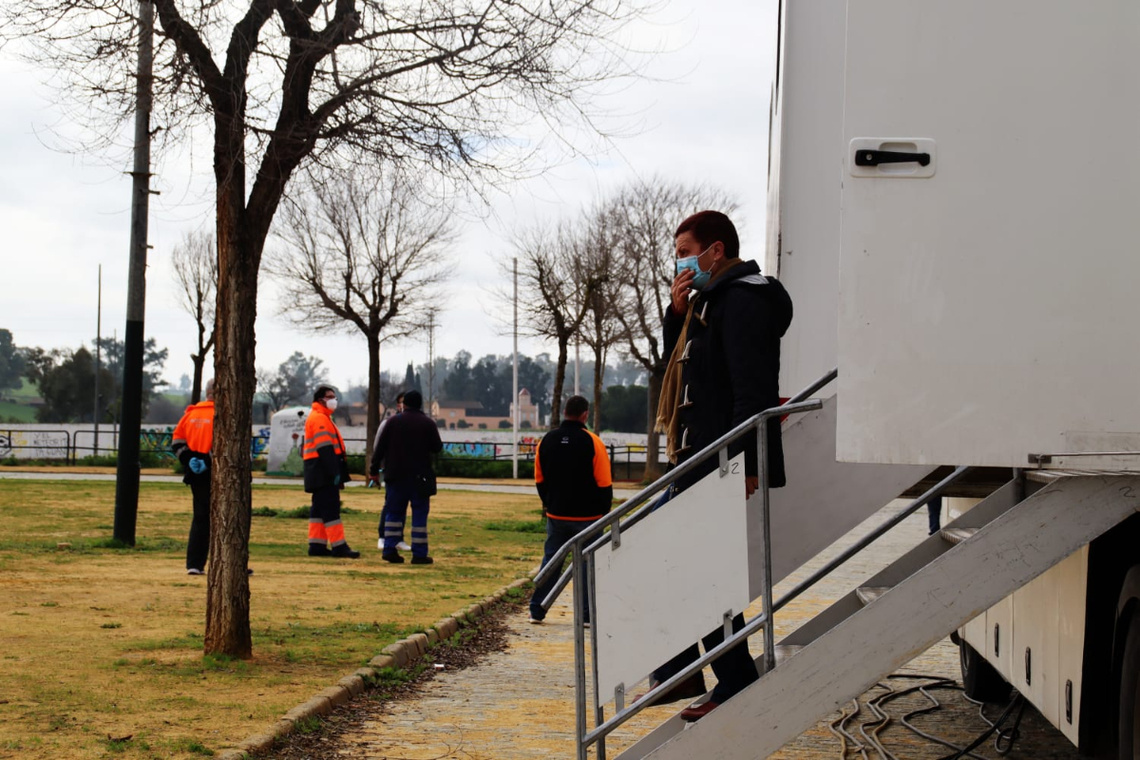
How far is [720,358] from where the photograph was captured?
4.90 meters

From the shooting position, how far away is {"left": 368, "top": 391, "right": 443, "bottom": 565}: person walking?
14141mm

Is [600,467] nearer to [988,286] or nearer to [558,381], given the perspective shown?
[988,286]

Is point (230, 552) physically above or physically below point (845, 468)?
below

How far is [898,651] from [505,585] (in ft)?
30.6

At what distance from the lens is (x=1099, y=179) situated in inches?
140

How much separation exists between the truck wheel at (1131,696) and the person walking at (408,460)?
34.5 feet

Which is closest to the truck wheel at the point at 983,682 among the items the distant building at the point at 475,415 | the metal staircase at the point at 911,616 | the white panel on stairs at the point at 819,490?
the white panel on stairs at the point at 819,490

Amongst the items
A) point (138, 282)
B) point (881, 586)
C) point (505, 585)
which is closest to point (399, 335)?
point (138, 282)

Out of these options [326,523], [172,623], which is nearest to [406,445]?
[326,523]

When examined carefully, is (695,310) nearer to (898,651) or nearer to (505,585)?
(898,651)

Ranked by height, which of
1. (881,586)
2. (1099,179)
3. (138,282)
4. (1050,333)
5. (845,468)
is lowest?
(881,586)

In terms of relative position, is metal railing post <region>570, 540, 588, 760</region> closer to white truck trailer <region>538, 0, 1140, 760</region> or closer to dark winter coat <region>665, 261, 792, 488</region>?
dark winter coat <region>665, 261, 792, 488</region>

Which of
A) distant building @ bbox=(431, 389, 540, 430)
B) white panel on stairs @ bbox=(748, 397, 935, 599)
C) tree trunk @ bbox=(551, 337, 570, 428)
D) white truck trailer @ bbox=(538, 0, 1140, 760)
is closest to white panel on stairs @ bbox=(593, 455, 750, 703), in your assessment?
white truck trailer @ bbox=(538, 0, 1140, 760)

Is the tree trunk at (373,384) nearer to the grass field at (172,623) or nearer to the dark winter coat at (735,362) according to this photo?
the grass field at (172,623)
